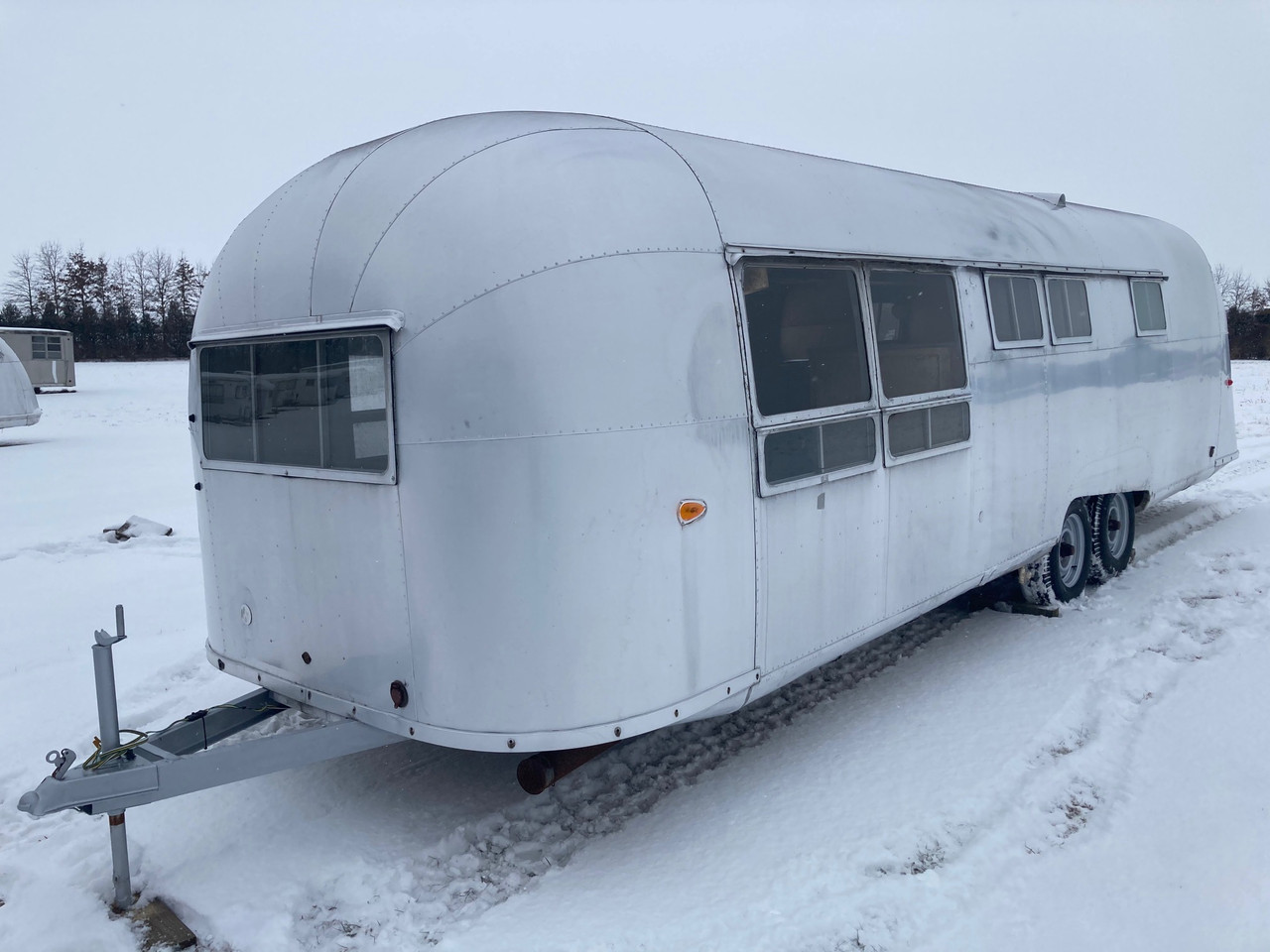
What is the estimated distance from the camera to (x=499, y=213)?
3547 millimetres

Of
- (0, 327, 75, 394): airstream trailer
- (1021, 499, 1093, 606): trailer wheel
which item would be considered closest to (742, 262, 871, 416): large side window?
(1021, 499, 1093, 606): trailer wheel

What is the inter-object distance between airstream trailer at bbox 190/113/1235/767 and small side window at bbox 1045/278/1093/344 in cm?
162

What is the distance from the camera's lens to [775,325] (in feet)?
13.5

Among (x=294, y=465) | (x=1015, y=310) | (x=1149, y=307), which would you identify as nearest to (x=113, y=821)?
(x=294, y=465)

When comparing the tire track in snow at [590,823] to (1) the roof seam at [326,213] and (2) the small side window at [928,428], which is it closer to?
(2) the small side window at [928,428]

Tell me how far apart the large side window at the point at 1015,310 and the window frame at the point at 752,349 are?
1435 mm

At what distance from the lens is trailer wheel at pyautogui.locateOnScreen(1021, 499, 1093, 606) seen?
6742 mm

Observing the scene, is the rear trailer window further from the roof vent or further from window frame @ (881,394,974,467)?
the roof vent

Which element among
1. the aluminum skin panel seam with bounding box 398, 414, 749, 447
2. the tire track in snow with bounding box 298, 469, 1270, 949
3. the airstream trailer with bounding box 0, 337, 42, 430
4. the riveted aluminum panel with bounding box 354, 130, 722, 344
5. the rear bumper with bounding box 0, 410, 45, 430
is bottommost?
the tire track in snow with bounding box 298, 469, 1270, 949

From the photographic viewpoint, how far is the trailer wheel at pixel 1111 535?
736cm

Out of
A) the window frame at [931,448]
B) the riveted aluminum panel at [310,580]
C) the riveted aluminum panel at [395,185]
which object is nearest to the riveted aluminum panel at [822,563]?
the window frame at [931,448]

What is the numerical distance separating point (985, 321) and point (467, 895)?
4166 mm

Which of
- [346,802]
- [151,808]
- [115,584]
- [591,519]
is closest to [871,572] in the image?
[591,519]

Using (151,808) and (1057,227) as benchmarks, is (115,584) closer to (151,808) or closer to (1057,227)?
(151,808)
